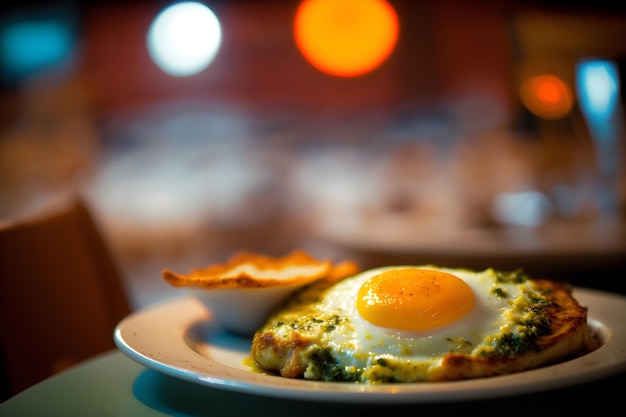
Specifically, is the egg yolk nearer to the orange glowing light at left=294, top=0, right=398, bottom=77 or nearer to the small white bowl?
the small white bowl

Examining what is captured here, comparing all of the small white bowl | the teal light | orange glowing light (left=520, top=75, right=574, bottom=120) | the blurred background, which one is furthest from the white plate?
the teal light

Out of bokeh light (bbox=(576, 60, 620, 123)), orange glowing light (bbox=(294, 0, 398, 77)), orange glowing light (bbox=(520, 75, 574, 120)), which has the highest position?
orange glowing light (bbox=(294, 0, 398, 77))

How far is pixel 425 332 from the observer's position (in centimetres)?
125

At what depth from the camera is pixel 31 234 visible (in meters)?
1.96

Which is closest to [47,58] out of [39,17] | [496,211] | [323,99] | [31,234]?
[39,17]

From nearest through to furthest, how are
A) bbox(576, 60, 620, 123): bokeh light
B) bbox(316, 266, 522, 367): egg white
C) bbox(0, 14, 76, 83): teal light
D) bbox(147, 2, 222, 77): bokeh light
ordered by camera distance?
bbox(316, 266, 522, 367): egg white → bbox(576, 60, 620, 123): bokeh light → bbox(147, 2, 222, 77): bokeh light → bbox(0, 14, 76, 83): teal light

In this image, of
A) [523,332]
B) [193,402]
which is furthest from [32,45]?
[523,332]

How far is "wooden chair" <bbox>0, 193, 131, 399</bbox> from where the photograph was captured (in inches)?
72.0

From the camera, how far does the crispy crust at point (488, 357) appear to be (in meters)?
1.13

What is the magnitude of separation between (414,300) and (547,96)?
617cm

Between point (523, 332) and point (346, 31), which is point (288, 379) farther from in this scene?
point (346, 31)

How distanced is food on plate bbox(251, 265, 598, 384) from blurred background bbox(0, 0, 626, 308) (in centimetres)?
440

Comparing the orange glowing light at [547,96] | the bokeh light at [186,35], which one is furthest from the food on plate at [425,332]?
the orange glowing light at [547,96]

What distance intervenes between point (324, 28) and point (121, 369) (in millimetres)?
3206
